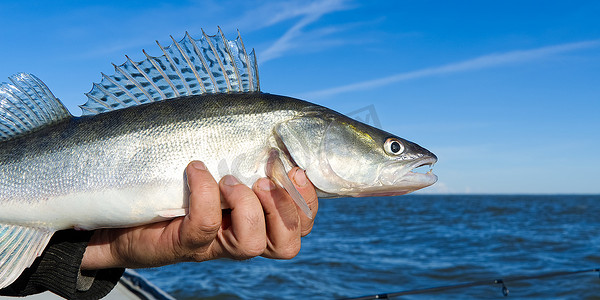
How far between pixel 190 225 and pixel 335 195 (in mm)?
935

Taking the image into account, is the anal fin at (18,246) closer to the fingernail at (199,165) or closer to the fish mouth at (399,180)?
the fingernail at (199,165)

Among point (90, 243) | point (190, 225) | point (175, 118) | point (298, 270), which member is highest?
point (175, 118)

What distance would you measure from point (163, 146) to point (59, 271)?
1188mm

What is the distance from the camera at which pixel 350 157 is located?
10.2 feet

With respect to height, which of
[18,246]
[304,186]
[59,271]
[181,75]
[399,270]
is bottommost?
[399,270]

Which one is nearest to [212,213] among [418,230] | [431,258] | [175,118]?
[175,118]

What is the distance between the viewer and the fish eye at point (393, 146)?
3148 millimetres

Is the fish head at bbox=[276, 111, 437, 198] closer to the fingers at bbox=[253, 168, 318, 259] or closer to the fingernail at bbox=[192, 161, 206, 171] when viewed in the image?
the fingers at bbox=[253, 168, 318, 259]

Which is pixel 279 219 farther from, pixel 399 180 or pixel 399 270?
pixel 399 270

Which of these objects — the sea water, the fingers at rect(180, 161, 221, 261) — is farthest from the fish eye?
the sea water

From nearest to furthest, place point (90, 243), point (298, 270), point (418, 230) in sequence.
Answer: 1. point (90, 243)
2. point (298, 270)
3. point (418, 230)

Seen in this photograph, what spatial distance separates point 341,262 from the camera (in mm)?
15750

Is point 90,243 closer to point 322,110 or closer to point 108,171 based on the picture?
point 108,171

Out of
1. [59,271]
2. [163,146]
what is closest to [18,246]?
[59,271]
